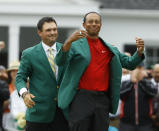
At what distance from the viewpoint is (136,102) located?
10258mm

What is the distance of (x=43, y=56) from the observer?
22.5 ft

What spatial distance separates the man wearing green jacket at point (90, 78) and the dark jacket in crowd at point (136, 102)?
3.94 meters

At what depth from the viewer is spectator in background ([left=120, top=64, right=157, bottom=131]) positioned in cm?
1020

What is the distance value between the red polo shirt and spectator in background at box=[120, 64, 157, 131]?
3961 mm

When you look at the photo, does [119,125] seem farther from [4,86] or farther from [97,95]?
[97,95]

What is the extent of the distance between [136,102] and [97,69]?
13.8 feet

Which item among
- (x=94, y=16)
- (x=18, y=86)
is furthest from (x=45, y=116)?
(x=94, y=16)

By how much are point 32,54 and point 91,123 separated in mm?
1166

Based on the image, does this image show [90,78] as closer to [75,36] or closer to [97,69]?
[97,69]

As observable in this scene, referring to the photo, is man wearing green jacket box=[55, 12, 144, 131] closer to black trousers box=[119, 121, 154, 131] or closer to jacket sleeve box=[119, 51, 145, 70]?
jacket sleeve box=[119, 51, 145, 70]

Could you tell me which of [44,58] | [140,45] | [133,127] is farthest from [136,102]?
[140,45]

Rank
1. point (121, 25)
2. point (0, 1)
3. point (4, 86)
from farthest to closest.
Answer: point (121, 25), point (0, 1), point (4, 86)

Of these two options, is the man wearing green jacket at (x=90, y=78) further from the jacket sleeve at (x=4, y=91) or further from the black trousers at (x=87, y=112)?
the jacket sleeve at (x=4, y=91)

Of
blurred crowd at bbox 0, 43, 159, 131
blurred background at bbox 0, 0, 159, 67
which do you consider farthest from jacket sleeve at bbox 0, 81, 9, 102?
blurred background at bbox 0, 0, 159, 67
